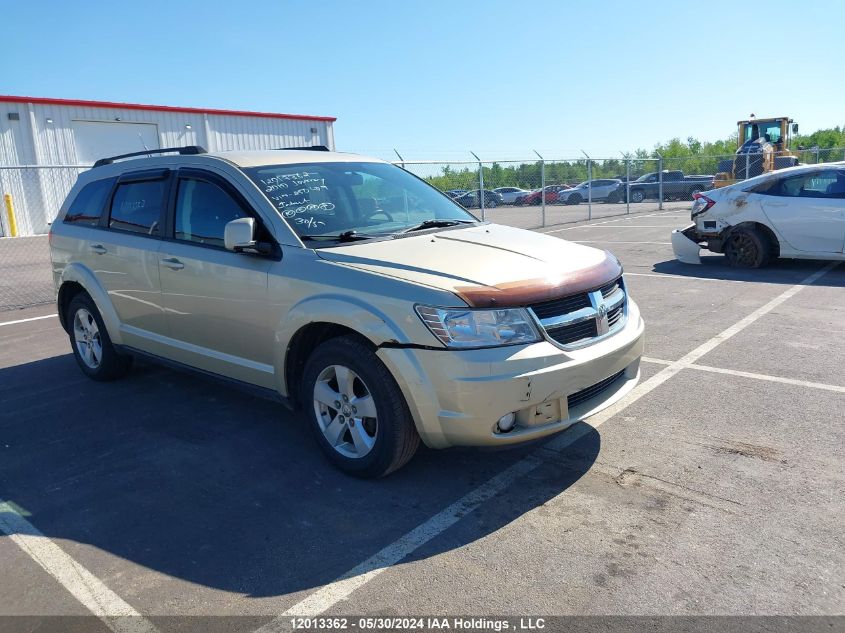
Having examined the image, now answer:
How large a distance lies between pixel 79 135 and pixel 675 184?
24487mm

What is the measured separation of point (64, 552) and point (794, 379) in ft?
16.2

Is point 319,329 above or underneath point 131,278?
underneath

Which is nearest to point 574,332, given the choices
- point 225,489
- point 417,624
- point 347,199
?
point 417,624

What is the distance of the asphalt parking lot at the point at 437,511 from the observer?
9.47 ft

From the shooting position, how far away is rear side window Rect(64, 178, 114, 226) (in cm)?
585

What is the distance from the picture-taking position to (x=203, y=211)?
15.8 ft

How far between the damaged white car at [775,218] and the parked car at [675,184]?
2143 centimetres

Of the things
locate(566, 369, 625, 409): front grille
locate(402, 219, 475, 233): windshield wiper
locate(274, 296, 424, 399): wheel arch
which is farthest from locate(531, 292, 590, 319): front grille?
locate(402, 219, 475, 233): windshield wiper

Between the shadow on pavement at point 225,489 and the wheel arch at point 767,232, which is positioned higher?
the wheel arch at point 767,232

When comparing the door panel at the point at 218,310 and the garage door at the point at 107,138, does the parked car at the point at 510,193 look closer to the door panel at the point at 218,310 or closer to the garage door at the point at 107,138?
the garage door at the point at 107,138

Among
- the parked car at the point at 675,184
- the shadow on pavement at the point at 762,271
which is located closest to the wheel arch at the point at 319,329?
the shadow on pavement at the point at 762,271

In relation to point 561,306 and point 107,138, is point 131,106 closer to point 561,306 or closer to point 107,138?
point 107,138

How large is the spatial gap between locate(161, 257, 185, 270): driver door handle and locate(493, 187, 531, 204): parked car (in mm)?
18111

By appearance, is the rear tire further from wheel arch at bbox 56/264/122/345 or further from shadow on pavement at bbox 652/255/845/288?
wheel arch at bbox 56/264/122/345
